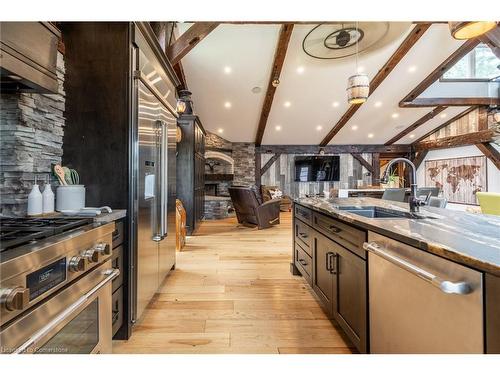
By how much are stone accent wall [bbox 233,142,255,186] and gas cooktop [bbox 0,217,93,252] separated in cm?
881

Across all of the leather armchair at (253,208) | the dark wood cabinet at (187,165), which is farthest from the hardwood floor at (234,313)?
the leather armchair at (253,208)

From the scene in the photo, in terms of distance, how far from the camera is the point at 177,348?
1776 mm

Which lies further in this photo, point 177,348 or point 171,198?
point 171,198

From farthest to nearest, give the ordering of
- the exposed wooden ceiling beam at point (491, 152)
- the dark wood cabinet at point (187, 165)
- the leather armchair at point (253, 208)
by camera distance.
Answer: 1. the exposed wooden ceiling beam at point (491, 152)
2. the leather armchair at point (253, 208)
3. the dark wood cabinet at point (187, 165)

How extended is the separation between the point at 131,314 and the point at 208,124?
7.31 metres

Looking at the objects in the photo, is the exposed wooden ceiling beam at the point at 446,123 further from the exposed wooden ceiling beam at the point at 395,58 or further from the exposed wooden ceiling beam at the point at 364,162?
the exposed wooden ceiling beam at the point at 395,58

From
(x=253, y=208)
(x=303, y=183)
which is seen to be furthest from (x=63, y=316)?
(x=303, y=183)

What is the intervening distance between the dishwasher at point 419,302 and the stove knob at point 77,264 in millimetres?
1360

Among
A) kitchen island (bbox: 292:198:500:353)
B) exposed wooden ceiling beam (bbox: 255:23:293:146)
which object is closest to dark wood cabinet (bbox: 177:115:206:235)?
exposed wooden ceiling beam (bbox: 255:23:293:146)

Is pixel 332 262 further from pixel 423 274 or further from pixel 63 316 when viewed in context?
pixel 63 316

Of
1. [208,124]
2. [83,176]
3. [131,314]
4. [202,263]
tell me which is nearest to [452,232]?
[131,314]

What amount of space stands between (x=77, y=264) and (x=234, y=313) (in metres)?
1.49

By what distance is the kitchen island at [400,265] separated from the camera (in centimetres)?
81

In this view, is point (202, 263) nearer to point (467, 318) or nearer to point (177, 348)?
point (177, 348)
